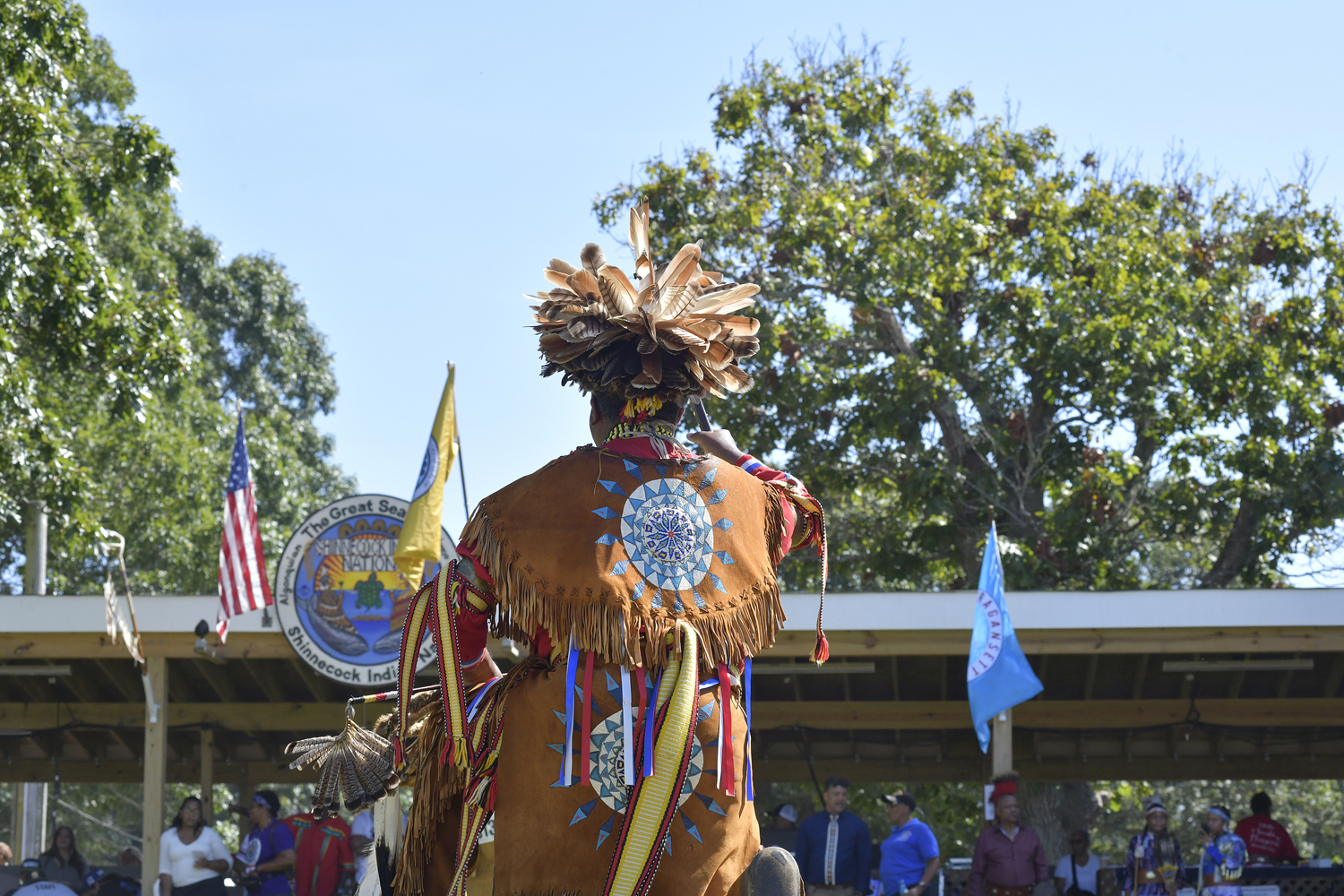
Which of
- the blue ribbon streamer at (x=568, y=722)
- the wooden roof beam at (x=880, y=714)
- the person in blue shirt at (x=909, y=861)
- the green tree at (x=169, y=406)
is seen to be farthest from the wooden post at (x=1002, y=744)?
the green tree at (x=169, y=406)

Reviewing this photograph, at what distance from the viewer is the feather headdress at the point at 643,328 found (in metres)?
3.21

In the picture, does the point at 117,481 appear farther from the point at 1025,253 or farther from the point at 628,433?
the point at 628,433

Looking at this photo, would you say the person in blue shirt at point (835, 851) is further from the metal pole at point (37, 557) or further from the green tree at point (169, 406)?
the metal pole at point (37, 557)

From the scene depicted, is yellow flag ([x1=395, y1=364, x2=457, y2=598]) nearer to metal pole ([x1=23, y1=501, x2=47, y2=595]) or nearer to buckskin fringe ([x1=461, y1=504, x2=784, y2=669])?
buckskin fringe ([x1=461, y1=504, x2=784, y2=669])

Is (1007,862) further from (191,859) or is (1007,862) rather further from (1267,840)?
(191,859)

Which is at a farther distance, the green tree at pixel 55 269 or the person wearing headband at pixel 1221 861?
the green tree at pixel 55 269

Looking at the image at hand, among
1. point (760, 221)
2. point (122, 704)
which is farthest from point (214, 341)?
point (122, 704)

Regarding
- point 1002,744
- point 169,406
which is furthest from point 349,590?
point 169,406

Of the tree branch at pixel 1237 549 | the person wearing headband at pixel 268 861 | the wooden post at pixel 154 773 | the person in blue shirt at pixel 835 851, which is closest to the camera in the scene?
the person in blue shirt at pixel 835 851

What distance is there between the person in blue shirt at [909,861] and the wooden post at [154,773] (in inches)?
196

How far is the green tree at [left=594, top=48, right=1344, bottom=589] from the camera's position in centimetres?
1582

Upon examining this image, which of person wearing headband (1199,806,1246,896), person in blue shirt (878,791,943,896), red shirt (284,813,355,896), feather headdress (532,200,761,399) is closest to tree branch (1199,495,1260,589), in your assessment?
person wearing headband (1199,806,1246,896)

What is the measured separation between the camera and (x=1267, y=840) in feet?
33.6

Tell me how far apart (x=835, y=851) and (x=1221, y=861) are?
2.38 metres
